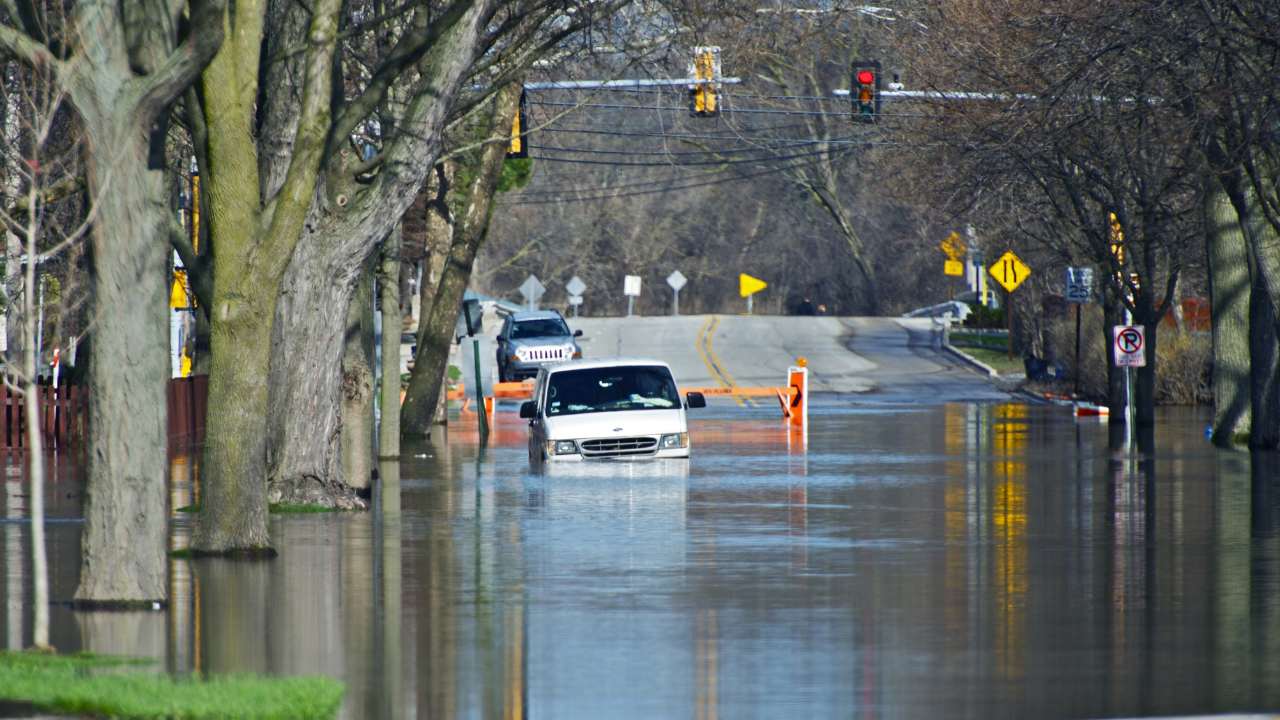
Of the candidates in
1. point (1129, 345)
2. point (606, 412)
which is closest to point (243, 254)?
point (606, 412)

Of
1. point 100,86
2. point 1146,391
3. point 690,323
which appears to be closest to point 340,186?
point 100,86

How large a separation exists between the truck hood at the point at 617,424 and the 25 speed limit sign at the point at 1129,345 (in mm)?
10714

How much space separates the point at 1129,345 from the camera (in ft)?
91.1

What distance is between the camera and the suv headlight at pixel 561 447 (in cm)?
2022

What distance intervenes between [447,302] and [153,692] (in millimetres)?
21633

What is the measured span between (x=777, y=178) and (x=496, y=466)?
214 feet

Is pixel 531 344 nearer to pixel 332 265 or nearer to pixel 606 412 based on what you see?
pixel 606 412

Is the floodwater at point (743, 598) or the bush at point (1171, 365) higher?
the bush at point (1171, 365)

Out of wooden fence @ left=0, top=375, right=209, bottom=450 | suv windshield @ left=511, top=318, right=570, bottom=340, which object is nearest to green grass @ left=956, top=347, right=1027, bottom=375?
suv windshield @ left=511, top=318, right=570, bottom=340

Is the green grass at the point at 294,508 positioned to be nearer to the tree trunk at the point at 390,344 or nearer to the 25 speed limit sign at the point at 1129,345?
the tree trunk at the point at 390,344

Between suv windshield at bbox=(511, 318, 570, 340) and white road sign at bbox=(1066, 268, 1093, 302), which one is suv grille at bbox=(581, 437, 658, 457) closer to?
white road sign at bbox=(1066, 268, 1093, 302)

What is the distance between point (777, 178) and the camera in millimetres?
85938

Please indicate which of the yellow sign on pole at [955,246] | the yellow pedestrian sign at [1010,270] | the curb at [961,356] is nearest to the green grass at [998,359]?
the curb at [961,356]

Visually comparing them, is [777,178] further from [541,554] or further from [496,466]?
[541,554]
